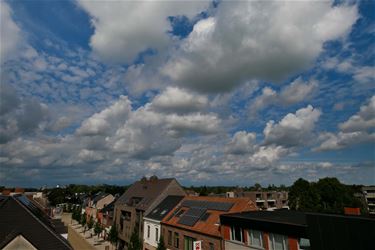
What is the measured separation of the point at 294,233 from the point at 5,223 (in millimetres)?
22636

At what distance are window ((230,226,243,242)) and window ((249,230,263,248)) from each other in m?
1.34

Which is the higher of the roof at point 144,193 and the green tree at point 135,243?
the roof at point 144,193

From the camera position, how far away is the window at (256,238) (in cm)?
2462

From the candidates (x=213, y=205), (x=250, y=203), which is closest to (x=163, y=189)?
(x=213, y=205)

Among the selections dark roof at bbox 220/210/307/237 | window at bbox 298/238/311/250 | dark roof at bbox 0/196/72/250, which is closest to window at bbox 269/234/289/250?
dark roof at bbox 220/210/307/237

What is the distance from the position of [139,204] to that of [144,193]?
4205 millimetres

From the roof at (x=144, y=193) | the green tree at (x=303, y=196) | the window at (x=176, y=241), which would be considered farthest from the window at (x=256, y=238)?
the green tree at (x=303, y=196)

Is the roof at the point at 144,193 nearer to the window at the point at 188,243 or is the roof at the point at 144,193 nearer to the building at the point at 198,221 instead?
the building at the point at 198,221

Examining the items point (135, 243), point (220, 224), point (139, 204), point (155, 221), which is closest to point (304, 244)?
point (220, 224)

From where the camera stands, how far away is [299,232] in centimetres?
2098

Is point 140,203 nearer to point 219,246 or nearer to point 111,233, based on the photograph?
point 111,233

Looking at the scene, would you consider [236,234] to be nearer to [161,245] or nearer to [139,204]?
[161,245]

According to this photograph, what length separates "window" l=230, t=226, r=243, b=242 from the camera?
27.0 meters

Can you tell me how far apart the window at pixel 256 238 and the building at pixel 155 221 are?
63.0ft
